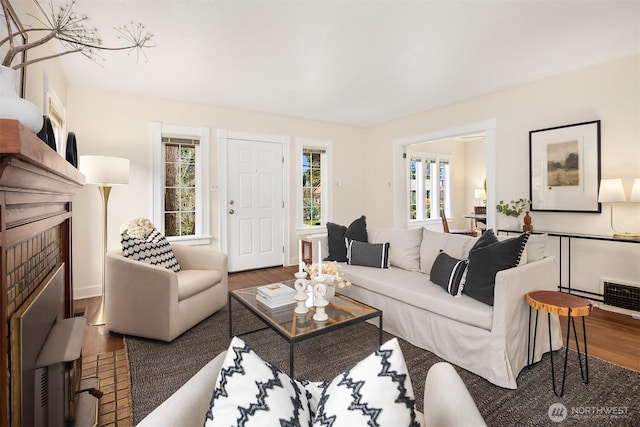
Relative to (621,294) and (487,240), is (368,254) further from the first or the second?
(621,294)

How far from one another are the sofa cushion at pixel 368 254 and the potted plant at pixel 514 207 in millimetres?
1719

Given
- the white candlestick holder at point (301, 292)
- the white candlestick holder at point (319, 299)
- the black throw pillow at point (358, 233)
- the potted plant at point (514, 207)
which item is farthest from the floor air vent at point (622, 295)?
the white candlestick holder at point (301, 292)

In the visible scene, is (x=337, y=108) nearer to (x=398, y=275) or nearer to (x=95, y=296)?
(x=398, y=275)

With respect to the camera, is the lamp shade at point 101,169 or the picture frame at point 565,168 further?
the picture frame at point 565,168

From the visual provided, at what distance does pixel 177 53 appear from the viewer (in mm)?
2934

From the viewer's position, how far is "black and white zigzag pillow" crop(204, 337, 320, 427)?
2.09ft

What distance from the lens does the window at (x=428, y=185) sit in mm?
6949

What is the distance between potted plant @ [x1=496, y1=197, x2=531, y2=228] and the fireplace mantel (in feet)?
13.5

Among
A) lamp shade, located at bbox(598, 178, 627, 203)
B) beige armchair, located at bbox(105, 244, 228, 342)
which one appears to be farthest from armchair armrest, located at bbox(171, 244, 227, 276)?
lamp shade, located at bbox(598, 178, 627, 203)

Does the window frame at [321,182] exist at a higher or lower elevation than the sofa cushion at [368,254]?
higher

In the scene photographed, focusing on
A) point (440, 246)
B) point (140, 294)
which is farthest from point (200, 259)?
point (440, 246)

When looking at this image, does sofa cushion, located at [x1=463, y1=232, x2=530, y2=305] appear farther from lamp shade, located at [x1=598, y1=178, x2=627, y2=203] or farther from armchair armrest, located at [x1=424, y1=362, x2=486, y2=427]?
lamp shade, located at [x1=598, y1=178, x2=627, y2=203]

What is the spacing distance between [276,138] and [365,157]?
6.27 ft

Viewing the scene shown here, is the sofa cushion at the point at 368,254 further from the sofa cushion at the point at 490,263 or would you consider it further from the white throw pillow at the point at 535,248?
the white throw pillow at the point at 535,248
